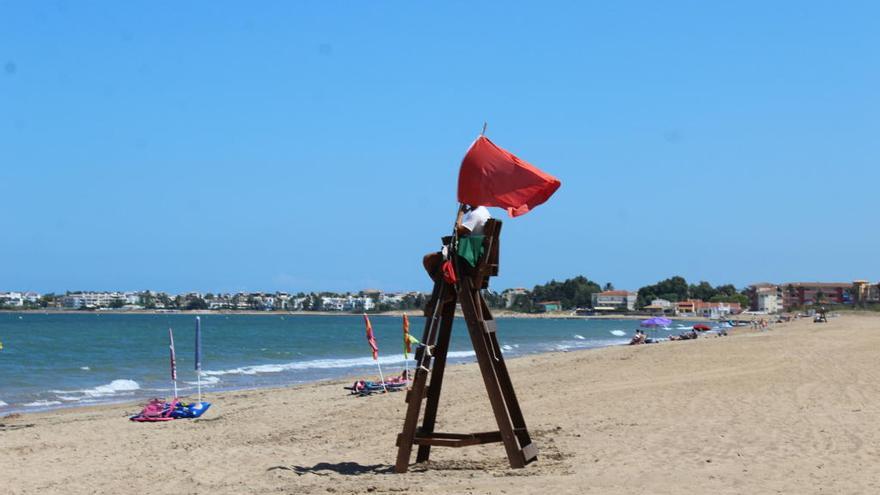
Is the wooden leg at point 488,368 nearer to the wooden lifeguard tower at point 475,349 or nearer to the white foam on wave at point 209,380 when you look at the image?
the wooden lifeguard tower at point 475,349

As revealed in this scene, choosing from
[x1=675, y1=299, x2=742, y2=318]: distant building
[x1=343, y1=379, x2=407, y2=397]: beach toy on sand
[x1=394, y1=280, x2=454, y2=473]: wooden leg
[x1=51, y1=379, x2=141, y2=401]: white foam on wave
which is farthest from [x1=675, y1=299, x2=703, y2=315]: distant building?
[x1=394, y1=280, x2=454, y2=473]: wooden leg

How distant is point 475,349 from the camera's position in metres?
8.71

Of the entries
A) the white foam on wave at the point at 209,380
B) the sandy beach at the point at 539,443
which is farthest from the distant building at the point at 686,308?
the sandy beach at the point at 539,443

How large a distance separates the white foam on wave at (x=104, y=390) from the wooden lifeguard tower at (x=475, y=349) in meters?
17.3

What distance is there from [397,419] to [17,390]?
16.0m

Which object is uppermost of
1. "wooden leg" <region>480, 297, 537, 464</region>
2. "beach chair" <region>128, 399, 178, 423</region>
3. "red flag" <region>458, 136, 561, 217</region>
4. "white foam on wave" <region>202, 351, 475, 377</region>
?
"red flag" <region>458, 136, 561, 217</region>

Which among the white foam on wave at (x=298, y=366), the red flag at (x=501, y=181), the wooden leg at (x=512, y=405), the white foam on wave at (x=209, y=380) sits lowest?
the white foam on wave at (x=298, y=366)

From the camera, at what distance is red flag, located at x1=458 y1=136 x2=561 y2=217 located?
8500 mm

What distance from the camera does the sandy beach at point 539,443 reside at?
8.05 m

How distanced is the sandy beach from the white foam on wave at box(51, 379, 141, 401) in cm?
516

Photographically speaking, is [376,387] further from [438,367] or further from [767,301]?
[767,301]

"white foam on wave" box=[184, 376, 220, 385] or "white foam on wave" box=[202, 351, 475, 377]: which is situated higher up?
"white foam on wave" box=[184, 376, 220, 385]

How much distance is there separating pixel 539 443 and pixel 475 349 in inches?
81.1

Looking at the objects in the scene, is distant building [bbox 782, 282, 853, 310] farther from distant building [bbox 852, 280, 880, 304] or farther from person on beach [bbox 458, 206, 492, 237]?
person on beach [bbox 458, 206, 492, 237]
